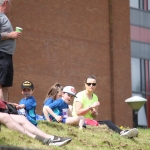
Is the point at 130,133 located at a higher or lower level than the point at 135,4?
lower

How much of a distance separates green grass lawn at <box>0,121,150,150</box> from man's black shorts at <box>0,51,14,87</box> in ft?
2.99

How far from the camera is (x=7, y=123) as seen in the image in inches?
468

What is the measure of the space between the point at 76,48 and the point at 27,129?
15.9m

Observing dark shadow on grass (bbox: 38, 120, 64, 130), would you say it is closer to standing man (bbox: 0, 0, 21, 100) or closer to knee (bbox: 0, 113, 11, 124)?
standing man (bbox: 0, 0, 21, 100)

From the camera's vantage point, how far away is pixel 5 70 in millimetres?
12773

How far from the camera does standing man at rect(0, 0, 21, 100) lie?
1280 centimetres

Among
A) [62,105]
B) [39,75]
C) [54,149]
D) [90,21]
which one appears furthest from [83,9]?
[54,149]

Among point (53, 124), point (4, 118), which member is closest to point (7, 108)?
point (4, 118)

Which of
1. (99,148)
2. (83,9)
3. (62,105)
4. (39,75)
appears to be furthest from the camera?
(83,9)

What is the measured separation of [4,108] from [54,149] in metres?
1.21

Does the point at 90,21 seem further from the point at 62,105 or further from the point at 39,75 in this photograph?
the point at 62,105

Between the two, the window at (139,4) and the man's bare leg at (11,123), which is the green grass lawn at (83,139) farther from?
the window at (139,4)

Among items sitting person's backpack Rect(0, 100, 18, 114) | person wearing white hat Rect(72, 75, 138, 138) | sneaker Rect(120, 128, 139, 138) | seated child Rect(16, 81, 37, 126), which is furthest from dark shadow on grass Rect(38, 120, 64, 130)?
sitting person's backpack Rect(0, 100, 18, 114)

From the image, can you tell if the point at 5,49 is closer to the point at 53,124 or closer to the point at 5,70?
the point at 5,70
